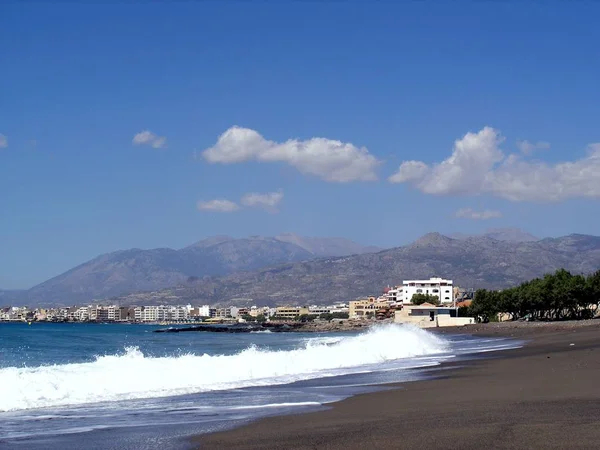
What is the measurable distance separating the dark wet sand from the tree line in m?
76.7

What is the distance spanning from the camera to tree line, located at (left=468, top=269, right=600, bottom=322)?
90438mm

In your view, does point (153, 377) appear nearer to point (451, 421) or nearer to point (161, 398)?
point (161, 398)

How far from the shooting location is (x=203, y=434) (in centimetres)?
1171

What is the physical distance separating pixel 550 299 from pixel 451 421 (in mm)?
89480

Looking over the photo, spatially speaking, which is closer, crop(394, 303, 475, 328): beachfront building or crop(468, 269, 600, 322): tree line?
crop(468, 269, 600, 322): tree line

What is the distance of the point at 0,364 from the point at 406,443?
30655 millimetres

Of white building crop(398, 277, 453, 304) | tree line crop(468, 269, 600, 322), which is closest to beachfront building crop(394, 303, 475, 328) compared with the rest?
tree line crop(468, 269, 600, 322)

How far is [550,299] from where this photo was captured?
96125mm

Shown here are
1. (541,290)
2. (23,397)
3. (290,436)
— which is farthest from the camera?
(541,290)

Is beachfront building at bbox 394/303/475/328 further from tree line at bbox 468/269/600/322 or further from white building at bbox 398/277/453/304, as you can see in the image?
white building at bbox 398/277/453/304

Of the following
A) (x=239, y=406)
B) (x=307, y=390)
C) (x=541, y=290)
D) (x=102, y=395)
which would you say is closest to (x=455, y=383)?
(x=307, y=390)

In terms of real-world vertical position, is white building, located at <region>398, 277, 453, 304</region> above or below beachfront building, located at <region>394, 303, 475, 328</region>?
above

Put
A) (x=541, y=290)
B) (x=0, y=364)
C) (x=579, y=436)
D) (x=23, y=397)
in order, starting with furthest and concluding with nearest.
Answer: (x=541, y=290) < (x=0, y=364) < (x=23, y=397) < (x=579, y=436)

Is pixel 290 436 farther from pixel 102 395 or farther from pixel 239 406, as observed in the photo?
pixel 102 395
